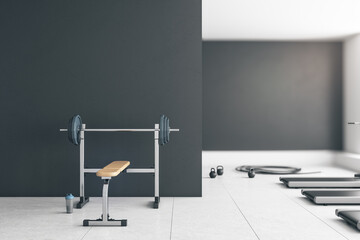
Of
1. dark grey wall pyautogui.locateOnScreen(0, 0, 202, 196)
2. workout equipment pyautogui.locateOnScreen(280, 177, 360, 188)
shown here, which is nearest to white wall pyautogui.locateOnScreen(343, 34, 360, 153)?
workout equipment pyautogui.locateOnScreen(280, 177, 360, 188)

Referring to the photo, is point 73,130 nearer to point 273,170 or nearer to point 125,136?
point 125,136

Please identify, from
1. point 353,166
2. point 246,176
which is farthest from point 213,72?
point 353,166

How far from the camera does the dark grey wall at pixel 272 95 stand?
8.67 meters

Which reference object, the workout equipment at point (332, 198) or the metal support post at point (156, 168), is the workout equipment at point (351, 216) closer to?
the workout equipment at point (332, 198)

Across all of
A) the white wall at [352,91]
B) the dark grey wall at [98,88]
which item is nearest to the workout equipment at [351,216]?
the dark grey wall at [98,88]

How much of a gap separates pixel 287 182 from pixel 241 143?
9.67 feet

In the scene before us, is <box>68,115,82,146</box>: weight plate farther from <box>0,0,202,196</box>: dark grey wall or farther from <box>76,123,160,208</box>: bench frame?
<box>0,0,202,196</box>: dark grey wall

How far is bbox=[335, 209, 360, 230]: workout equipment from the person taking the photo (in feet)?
11.3

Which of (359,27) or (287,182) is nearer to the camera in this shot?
(287,182)

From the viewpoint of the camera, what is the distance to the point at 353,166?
25.3 ft

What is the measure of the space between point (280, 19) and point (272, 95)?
2.22 meters

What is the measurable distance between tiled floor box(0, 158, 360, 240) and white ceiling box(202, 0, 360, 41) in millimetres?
2782

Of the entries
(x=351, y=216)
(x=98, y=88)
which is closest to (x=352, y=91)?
(x=351, y=216)

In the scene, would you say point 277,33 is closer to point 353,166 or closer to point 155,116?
point 353,166
